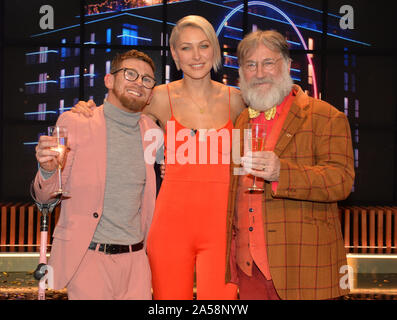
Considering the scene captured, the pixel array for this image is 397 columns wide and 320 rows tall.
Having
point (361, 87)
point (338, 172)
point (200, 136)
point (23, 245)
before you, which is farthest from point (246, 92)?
point (361, 87)

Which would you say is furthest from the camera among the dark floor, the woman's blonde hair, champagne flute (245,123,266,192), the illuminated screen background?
the illuminated screen background

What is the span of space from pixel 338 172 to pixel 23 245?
5.55 metres

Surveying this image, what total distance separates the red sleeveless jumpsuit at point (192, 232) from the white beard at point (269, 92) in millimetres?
357

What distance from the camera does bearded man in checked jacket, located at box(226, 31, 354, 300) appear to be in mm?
2412

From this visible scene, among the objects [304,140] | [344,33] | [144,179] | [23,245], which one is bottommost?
[23,245]

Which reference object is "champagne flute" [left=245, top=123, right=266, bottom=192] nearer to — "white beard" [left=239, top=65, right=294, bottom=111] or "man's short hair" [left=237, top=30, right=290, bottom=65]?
"white beard" [left=239, top=65, right=294, bottom=111]

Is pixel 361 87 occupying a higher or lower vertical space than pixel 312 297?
higher

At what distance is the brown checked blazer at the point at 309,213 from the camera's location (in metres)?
2.46

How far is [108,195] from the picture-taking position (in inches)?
105

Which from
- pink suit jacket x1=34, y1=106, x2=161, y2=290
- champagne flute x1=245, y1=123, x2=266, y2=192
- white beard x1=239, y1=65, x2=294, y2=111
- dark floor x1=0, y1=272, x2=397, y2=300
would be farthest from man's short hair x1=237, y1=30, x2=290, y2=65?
Result: dark floor x1=0, y1=272, x2=397, y2=300

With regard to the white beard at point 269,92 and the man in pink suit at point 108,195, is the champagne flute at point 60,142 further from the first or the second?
the white beard at point 269,92

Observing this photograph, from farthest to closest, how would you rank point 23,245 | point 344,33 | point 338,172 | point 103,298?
point 344,33 → point 23,245 → point 103,298 → point 338,172
